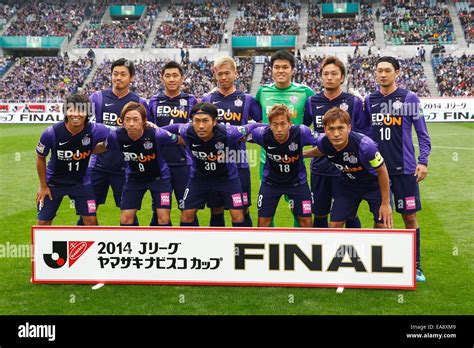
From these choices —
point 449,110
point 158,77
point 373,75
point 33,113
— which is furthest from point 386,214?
point 158,77

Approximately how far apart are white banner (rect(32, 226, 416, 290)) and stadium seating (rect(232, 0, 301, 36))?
4497cm

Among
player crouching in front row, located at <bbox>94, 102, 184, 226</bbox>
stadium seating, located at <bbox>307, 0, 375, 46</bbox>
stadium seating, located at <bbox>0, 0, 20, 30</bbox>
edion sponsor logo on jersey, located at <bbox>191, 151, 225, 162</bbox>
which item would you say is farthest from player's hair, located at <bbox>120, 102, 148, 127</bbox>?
stadium seating, located at <bbox>0, 0, 20, 30</bbox>

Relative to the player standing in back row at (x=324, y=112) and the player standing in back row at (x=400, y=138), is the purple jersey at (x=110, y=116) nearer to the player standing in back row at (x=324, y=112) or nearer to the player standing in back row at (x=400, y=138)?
the player standing in back row at (x=324, y=112)

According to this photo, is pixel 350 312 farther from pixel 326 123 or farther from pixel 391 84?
pixel 391 84

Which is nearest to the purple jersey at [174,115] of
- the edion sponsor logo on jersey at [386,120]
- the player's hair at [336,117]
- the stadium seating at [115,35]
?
the player's hair at [336,117]

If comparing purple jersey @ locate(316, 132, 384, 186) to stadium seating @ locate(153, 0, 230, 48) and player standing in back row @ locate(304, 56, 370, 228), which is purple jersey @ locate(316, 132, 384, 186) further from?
stadium seating @ locate(153, 0, 230, 48)

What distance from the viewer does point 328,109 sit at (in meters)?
7.28

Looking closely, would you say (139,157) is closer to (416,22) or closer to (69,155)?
(69,155)

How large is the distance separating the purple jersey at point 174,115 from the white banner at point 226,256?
1.72 metres

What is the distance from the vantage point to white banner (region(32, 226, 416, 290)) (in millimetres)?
6215

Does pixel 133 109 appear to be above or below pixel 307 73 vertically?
below

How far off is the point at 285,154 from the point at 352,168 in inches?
29.9

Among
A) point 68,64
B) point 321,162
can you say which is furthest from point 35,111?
point 321,162

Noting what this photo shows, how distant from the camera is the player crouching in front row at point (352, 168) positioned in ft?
20.7
